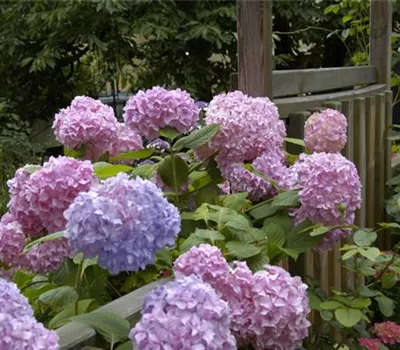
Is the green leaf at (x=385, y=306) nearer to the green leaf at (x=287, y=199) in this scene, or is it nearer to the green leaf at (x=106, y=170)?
the green leaf at (x=287, y=199)

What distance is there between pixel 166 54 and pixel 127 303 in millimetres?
4739

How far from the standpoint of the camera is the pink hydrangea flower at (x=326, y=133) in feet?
4.84

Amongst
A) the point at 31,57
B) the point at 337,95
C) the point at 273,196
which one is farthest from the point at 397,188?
the point at 31,57

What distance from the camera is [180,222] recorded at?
91cm

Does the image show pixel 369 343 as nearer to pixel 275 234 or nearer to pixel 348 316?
pixel 348 316

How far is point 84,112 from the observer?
1.23 metres

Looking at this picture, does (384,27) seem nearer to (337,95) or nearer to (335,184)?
(337,95)

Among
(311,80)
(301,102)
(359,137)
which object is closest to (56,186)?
(301,102)

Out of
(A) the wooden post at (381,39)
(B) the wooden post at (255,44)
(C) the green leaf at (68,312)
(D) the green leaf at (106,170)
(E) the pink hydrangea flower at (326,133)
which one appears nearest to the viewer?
(C) the green leaf at (68,312)

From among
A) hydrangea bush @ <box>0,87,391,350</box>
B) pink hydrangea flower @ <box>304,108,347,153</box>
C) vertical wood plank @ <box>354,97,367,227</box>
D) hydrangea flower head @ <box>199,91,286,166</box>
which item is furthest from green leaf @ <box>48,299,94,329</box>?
vertical wood plank @ <box>354,97,367,227</box>

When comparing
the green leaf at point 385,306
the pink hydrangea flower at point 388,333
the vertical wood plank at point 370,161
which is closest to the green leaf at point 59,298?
the green leaf at point 385,306

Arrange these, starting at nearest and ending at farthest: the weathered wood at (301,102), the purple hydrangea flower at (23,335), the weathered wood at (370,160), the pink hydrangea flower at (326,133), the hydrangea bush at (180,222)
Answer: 1. the purple hydrangea flower at (23,335)
2. the hydrangea bush at (180,222)
3. the pink hydrangea flower at (326,133)
4. the weathered wood at (301,102)
5. the weathered wood at (370,160)

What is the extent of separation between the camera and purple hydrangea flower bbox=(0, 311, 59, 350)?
1.99 feet

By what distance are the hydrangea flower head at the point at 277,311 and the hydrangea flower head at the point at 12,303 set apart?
344mm
